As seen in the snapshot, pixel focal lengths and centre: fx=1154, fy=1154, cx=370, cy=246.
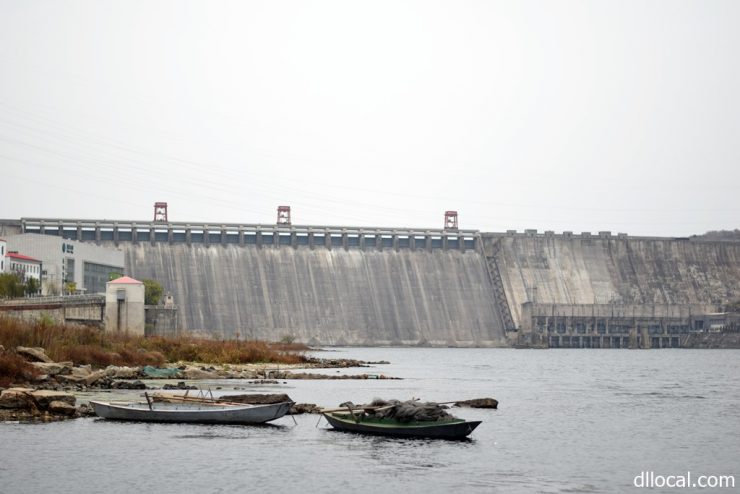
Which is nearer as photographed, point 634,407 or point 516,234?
point 634,407

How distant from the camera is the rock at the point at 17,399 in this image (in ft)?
131

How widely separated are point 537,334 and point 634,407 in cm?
8739

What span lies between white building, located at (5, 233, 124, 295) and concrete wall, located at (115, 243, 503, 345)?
14193mm

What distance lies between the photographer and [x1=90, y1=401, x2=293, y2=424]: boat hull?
1578 inches

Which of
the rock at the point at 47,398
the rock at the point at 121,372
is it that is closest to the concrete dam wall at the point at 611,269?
the rock at the point at 121,372

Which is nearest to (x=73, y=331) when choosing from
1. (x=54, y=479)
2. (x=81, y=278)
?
(x=54, y=479)

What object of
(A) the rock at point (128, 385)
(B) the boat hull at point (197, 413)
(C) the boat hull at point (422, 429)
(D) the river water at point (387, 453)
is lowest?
(D) the river water at point (387, 453)

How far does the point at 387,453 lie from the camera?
34.4 m

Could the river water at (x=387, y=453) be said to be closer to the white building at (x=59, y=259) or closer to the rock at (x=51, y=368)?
the rock at (x=51, y=368)

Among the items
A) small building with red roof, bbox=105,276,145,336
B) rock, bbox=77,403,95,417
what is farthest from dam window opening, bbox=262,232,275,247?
rock, bbox=77,403,95,417

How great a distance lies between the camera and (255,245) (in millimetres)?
138625

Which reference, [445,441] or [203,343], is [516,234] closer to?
[203,343]

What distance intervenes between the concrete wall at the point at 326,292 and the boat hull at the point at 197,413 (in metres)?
84.7

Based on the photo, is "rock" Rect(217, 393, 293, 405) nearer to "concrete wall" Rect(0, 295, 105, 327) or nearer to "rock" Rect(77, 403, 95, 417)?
"rock" Rect(77, 403, 95, 417)
